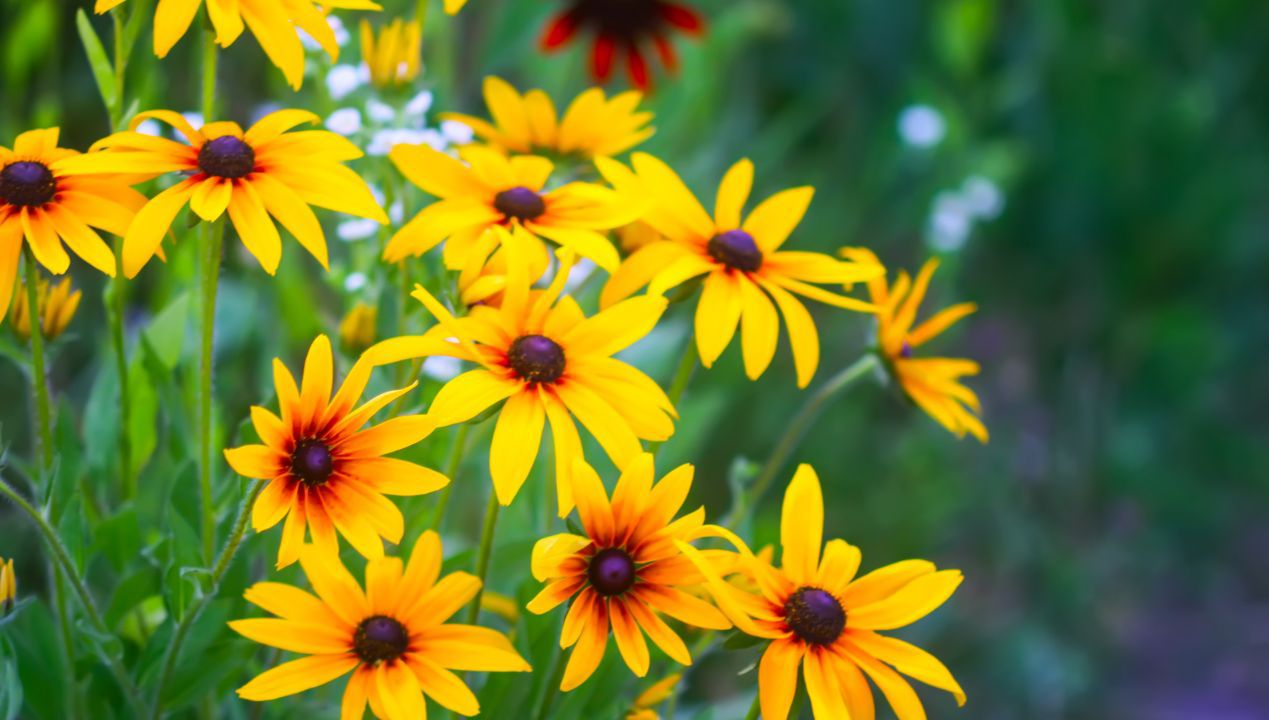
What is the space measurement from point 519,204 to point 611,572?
0.11m

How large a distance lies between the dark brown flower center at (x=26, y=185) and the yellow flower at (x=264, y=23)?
44 mm

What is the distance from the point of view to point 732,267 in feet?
1.24

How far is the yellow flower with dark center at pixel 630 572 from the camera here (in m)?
0.32

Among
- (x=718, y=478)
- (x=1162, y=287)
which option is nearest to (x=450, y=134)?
(x=718, y=478)

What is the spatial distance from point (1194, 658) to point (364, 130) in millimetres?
1150

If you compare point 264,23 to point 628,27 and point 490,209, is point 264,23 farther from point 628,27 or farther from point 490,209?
point 628,27

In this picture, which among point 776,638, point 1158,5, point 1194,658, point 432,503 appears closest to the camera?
point 776,638

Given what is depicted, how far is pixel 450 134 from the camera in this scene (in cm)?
46

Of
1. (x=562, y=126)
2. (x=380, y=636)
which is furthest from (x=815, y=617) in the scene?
(x=562, y=126)

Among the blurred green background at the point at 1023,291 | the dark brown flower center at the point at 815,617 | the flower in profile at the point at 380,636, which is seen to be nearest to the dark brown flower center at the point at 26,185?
the flower in profile at the point at 380,636

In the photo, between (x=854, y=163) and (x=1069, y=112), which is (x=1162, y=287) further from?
(x=854, y=163)

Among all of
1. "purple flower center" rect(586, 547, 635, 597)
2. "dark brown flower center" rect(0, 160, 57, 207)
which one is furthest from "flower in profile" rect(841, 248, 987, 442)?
"dark brown flower center" rect(0, 160, 57, 207)

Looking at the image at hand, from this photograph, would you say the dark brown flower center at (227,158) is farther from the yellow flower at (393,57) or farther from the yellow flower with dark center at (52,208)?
the yellow flower at (393,57)

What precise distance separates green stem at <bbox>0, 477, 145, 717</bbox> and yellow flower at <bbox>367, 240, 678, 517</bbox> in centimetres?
9
